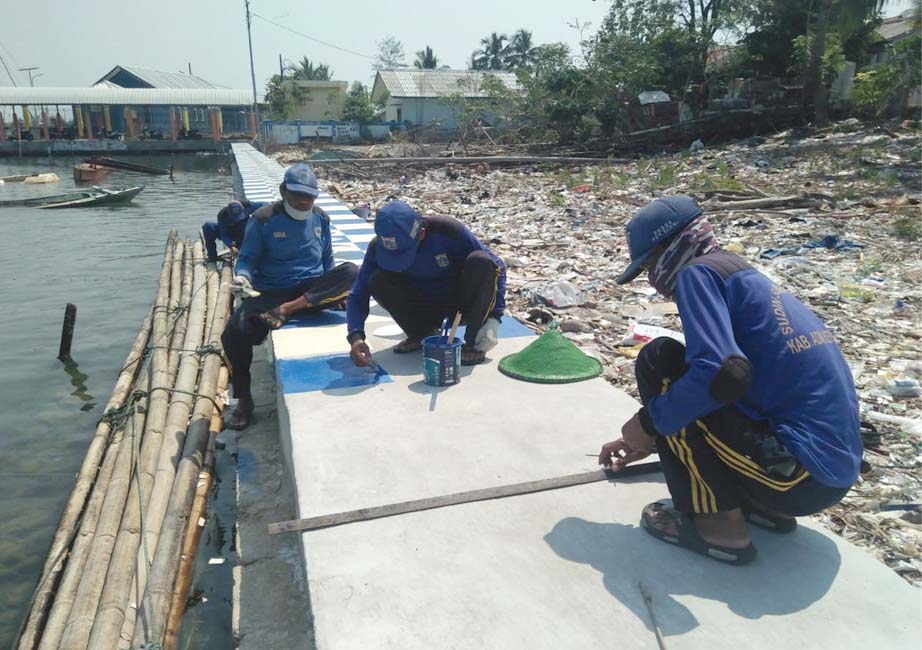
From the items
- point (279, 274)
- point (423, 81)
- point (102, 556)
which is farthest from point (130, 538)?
point (423, 81)

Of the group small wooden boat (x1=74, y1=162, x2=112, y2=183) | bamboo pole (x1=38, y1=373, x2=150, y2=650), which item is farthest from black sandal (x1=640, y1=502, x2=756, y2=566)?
small wooden boat (x1=74, y1=162, x2=112, y2=183)

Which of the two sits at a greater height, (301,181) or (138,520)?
(301,181)

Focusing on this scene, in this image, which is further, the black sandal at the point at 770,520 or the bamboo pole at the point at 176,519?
the bamboo pole at the point at 176,519

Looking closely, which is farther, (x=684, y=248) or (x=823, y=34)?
(x=823, y=34)

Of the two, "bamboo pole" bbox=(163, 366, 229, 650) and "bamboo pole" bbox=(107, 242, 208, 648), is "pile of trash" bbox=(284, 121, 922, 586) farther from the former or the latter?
"bamboo pole" bbox=(107, 242, 208, 648)

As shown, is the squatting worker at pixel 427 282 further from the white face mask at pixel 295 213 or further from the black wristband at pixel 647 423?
the black wristband at pixel 647 423

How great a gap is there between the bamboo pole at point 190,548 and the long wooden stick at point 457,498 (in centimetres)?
72

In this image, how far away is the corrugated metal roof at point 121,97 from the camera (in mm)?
46031

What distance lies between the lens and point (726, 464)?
7.13ft

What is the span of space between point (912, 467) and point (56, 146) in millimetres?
50015

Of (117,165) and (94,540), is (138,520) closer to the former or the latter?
(94,540)

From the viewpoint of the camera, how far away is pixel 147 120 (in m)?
50.8

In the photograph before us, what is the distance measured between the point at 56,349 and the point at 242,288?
5329mm

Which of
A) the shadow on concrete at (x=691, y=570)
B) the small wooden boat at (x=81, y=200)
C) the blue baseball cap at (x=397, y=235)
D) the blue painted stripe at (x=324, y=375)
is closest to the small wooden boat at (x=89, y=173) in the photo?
the small wooden boat at (x=81, y=200)
